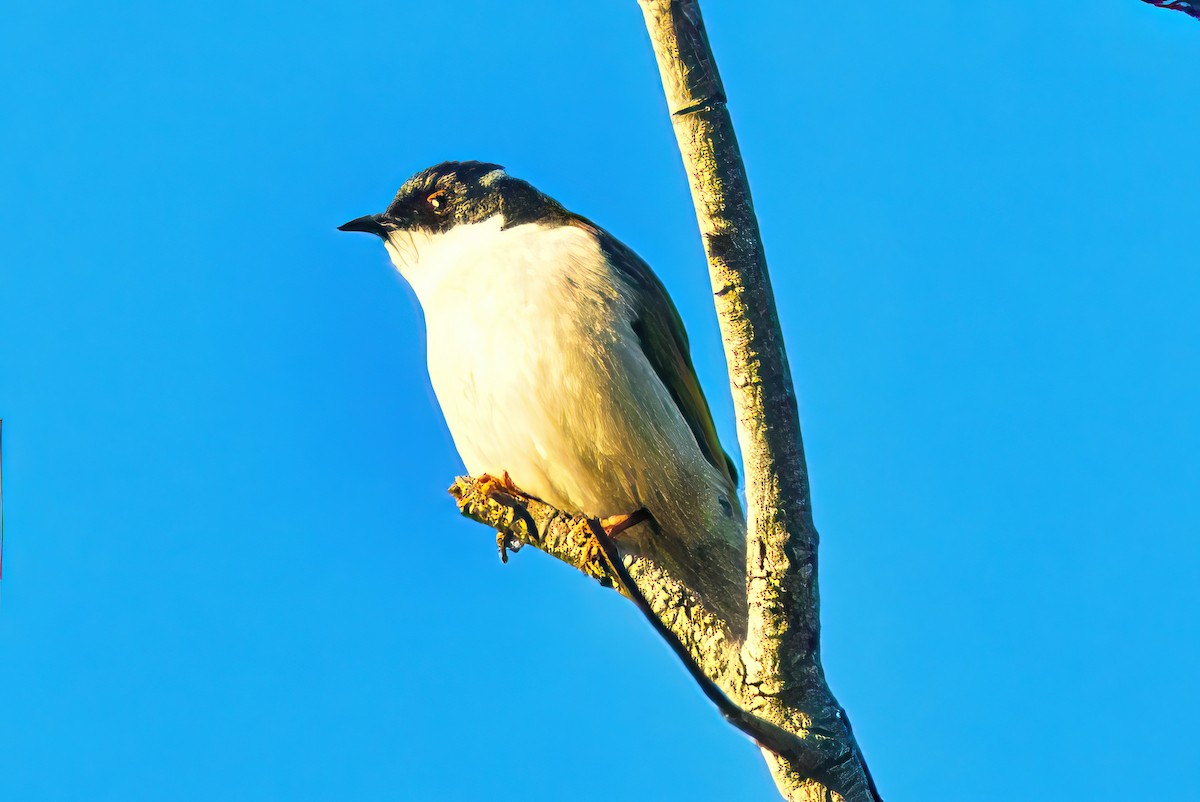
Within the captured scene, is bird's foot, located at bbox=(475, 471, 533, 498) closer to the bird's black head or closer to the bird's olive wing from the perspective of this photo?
the bird's olive wing

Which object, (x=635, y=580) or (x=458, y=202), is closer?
(x=635, y=580)

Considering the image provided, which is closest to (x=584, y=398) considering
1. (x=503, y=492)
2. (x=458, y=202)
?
(x=503, y=492)

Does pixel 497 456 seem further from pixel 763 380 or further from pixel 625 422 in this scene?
Answer: pixel 763 380

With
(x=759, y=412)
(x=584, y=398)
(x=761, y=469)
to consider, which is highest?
(x=584, y=398)

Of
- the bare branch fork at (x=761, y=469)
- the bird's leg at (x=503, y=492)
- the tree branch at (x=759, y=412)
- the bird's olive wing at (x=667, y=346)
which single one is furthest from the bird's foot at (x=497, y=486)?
the tree branch at (x=759, y=412)

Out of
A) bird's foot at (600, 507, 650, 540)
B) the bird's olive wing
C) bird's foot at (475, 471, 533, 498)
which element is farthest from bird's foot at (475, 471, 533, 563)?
the bird's olive wing

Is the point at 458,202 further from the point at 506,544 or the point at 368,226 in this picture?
the point at 506,544

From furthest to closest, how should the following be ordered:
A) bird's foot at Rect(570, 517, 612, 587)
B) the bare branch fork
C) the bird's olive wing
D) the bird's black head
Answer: the bird's black head
the bird's olive wing
bird's foot at Rect(570, 517, 612, 587)
the bare branch fork
